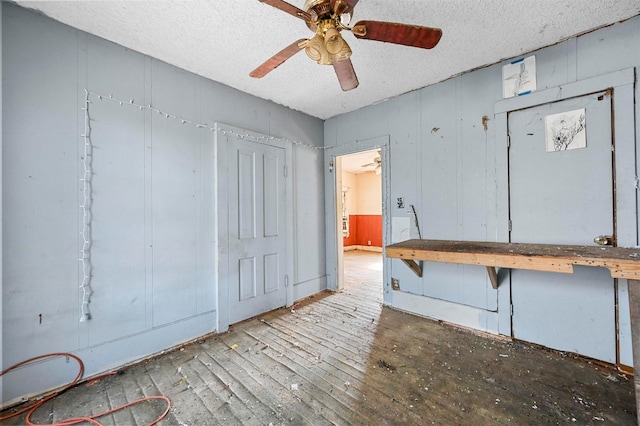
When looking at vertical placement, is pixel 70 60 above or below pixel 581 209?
above

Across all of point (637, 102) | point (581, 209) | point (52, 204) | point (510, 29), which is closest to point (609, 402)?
point (581, 209)

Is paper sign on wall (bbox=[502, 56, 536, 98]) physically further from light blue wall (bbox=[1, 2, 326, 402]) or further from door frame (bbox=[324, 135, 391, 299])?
light blue wall (bbox=[1, 2, 326, 402])

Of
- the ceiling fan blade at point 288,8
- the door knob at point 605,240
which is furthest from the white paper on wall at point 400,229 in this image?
the ceiling fan blade at point 288,8

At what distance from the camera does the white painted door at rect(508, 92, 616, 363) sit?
2047mm

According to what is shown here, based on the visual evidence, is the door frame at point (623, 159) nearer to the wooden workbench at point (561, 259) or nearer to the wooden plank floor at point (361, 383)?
the wooden workbench at point (561, 259)

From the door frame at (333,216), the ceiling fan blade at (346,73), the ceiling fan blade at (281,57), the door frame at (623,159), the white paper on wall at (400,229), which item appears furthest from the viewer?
the door frame at (333,216)

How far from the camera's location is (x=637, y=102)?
193cm

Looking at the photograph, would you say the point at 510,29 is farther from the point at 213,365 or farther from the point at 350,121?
the point at 213,365

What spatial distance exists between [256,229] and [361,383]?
75.3 inches

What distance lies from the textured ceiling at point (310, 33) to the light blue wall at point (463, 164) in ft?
0.59

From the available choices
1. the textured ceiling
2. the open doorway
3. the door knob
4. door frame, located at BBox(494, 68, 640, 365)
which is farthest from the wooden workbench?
the open doorway

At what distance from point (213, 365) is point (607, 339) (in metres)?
3.15

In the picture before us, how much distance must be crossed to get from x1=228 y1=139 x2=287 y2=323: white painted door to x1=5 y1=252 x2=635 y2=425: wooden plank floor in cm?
49

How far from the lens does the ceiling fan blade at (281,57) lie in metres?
1.55
